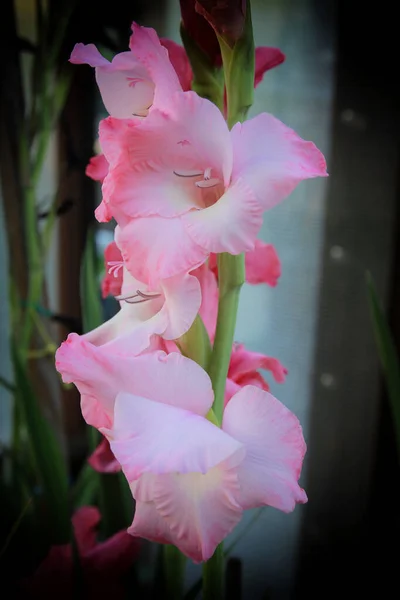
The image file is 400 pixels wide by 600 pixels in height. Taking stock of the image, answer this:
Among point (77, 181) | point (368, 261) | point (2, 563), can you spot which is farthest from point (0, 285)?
point (368, 261)

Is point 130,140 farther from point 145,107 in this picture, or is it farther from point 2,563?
point 2,563

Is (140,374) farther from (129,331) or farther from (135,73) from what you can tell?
(135,73)

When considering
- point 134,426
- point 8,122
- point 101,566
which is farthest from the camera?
point 8,122

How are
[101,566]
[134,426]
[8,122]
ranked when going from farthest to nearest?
1. [8,122]
2. [101,566]
3. [134,426]

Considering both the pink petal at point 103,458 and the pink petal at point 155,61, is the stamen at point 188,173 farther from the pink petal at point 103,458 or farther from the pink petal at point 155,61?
the pink petal at point 103,458

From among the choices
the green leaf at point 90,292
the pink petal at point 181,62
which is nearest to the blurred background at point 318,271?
the green leaf at point 90,292

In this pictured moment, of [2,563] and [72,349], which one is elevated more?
[72,349]

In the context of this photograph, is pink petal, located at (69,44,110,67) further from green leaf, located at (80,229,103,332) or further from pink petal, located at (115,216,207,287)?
green leaf, located at (80,229,103,332)
